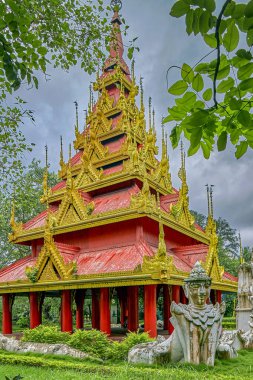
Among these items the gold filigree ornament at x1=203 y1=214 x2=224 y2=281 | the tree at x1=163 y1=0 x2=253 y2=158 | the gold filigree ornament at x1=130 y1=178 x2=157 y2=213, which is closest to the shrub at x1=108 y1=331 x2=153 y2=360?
the gold filigree ornament at x1=130 y1=178 x2=157 y2=213

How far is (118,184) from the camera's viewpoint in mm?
13156

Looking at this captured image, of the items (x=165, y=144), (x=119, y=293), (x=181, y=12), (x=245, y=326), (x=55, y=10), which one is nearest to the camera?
(x=181, y=12)

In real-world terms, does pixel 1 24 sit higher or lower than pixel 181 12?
higher

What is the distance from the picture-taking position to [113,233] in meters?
12.2

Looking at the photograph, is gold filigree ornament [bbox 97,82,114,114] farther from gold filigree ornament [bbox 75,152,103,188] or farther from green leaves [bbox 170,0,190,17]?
green leaves [bbox 170,0,190,17]

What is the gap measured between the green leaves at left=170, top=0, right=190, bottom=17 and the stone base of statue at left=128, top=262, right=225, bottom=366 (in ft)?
19.4

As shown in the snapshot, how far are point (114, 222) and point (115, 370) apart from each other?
5.67 meters

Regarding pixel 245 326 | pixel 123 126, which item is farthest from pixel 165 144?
pixel 245 326

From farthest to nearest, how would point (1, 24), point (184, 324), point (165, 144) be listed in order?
1. point (165, 144)
2. point (184, 324)
3. point (1, 24)

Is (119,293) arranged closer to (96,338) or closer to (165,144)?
(165,144)

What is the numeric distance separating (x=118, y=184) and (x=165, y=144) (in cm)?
283

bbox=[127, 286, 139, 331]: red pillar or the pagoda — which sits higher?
the pagoda

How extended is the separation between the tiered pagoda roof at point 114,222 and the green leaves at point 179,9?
845 cm

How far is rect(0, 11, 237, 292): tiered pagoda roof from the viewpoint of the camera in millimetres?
10805
